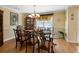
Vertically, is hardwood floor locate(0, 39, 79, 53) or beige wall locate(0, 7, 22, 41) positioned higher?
beige wall locate(0, 7, 22, 41)

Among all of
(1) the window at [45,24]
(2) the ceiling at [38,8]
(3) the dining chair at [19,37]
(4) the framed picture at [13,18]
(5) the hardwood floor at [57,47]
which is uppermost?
(2) the ceiling at [38,8]

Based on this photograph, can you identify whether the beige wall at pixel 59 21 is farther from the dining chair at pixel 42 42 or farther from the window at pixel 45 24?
the dining chair at pixel 42 42

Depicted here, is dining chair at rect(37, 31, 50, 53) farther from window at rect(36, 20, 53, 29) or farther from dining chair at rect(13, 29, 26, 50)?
dining chair at rect(13, 29, 26, 50)

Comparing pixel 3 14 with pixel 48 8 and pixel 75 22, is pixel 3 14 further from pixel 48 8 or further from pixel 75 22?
pixel 75 22

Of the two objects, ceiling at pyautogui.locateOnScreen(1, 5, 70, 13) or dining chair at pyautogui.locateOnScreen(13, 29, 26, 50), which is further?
dining chair at pyautogui.locateOnScreen(13, 29, 26, 50)

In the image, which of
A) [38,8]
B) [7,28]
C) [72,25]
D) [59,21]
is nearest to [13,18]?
[7,28]

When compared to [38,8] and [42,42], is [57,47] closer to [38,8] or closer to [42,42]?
[42,42]

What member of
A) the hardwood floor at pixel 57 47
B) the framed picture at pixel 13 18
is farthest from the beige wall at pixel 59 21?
the framed picture at pixel 13 18

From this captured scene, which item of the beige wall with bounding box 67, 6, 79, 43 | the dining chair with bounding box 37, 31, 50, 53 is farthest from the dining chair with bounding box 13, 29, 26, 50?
the beige wall with bounding box 67, 6, 79, 43
